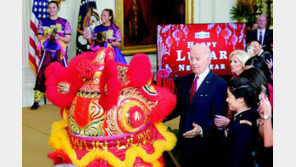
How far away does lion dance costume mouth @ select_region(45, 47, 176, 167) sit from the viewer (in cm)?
270

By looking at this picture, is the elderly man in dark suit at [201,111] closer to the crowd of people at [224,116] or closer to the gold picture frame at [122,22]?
the crowd of people at [224,116]

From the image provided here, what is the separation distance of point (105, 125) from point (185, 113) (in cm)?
77

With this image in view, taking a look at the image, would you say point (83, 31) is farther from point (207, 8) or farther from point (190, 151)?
point (190, 151)

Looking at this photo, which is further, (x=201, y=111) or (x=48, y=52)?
(x=48, y=52)

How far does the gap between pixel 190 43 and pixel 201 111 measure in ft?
10.8

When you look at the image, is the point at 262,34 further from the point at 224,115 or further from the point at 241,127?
the point at 241,127

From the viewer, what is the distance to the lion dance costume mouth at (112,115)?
8.84 ft

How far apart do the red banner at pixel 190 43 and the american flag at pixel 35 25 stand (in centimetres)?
246

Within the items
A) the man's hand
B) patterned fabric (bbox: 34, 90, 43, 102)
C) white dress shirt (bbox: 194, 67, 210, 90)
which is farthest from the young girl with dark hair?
patterned fabric (bbox: 34, 90, 43, 102)

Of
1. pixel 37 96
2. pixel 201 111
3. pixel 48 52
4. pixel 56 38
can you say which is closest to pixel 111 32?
pixel 56 38

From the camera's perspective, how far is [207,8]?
33.1 ft

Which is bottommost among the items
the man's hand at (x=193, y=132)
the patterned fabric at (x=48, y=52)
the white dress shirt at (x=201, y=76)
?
the man's hand at (x=193, y=132)

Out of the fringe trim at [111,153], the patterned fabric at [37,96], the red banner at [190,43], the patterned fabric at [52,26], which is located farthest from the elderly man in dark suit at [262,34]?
the fringe trim at [111,153]

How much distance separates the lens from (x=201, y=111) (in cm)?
304
